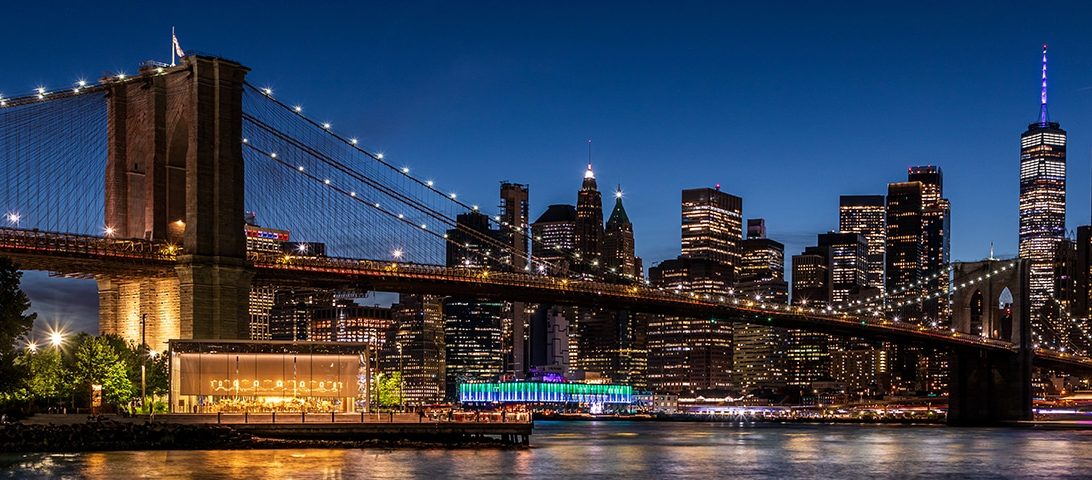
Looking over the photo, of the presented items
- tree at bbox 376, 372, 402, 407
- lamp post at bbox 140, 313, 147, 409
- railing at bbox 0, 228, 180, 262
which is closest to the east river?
lamp post at bbox 140, 313, 147, 409

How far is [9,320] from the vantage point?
172 feet

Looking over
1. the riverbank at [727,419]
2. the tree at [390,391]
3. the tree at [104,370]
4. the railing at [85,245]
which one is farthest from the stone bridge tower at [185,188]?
the riverbank at [727,419]

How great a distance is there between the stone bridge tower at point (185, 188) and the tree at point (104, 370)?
86.1 inches

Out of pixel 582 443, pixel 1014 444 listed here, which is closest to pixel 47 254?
pixel 582 443

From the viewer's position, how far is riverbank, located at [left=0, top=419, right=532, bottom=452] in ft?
170

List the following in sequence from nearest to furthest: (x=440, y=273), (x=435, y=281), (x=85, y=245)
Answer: (x=85, y=245), (x=435, y=281), (x=440, y=273)

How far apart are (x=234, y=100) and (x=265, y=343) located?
35.7ft

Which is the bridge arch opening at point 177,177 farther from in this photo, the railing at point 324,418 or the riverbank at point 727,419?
the riverbank at point 727,419

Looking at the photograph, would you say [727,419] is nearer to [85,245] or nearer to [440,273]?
[440,273]

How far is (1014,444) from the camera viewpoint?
8081 cm

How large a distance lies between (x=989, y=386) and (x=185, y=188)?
78.0m

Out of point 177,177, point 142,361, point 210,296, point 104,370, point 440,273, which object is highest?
point 177,177

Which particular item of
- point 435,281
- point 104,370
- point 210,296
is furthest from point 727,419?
point 210,296

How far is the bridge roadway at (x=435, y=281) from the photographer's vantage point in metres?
58.5
